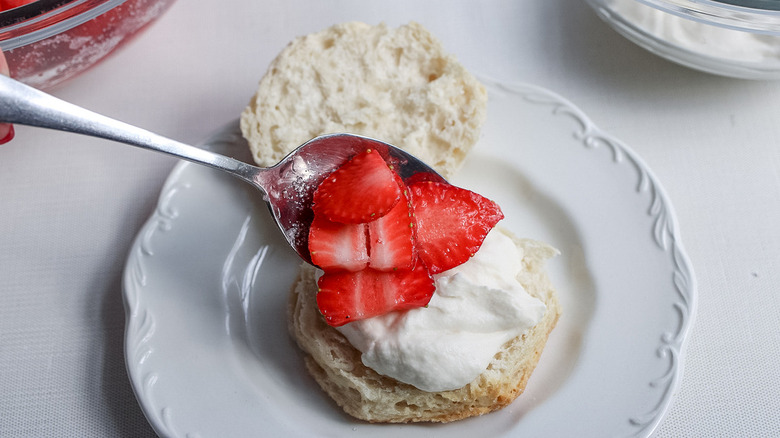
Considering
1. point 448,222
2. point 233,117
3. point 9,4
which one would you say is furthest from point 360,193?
point 9,4

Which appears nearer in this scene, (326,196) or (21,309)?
(326,196)

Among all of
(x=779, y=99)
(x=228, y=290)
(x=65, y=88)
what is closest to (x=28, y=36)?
(x=65, y=88)

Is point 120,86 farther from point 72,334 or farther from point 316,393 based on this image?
point 316,393

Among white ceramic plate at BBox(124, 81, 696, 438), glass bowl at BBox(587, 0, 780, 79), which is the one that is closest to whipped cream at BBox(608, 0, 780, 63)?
glass bowl at BBox(587, 0, 780, 79)

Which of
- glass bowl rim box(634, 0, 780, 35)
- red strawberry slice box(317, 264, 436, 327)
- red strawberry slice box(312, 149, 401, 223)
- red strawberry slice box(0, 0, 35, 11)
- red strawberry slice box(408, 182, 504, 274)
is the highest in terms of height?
red strawberry slice box(0, 0, 35, 11)

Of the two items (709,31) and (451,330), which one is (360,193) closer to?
(451,330)

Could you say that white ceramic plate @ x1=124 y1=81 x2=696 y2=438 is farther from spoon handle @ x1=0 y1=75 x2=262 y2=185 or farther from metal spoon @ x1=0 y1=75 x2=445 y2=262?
spoon handle @ x1=0 y1=75 x2=262 y2=185
